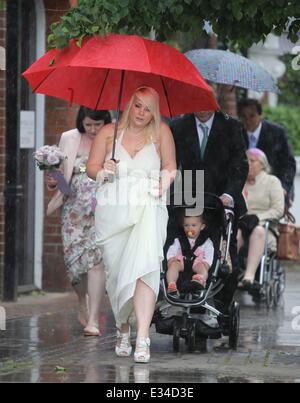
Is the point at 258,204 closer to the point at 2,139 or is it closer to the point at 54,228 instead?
the point at 54,228

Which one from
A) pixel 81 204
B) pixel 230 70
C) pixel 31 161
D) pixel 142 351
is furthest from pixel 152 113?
pixel 31 161

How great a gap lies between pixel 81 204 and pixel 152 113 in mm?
1619

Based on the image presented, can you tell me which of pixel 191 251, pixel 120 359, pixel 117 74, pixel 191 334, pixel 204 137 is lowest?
pixel 120 359

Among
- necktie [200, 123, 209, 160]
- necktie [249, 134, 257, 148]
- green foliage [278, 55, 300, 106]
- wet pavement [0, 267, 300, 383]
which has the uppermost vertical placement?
green foliage [278, 55, 300, 106]

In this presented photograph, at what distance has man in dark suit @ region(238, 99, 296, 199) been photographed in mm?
13500

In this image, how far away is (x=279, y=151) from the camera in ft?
44.6

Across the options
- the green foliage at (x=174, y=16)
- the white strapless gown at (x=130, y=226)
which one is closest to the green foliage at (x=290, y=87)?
the green foliage at (x=174, y=16)

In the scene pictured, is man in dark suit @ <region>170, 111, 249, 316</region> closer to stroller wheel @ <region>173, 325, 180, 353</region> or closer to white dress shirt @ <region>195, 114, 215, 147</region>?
white dress shirt @ <region>195, 114, 215, 147</region>

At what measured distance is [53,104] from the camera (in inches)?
505

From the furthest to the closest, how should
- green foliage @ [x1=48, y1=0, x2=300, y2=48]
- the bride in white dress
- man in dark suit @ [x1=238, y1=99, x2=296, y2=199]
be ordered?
man in dark suit @ [x1=238, y1=99, x2=296, y2=199] < the bride in white dress < green foliage @ [x1=48, y1=0, x2=300, y2=48]

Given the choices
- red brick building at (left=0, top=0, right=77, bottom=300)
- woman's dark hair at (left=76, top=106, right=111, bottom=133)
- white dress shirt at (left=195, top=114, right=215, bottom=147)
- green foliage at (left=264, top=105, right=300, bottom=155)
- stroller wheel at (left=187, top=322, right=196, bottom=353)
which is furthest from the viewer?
green foliage at (left=264, top=105, right=300, bottom=155)

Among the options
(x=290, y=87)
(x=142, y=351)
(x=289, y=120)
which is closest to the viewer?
(x=142, y=351)

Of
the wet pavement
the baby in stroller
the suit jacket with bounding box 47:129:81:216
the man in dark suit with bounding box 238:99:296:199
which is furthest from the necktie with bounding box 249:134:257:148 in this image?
the baby in stroller
